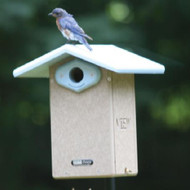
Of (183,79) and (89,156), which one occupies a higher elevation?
(183,79)

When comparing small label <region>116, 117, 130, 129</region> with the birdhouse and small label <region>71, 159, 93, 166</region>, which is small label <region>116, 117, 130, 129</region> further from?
small label <region>71, 159, 93, 166</region>

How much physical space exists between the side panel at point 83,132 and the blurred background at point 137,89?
306cm

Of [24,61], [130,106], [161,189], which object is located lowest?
[161,189]

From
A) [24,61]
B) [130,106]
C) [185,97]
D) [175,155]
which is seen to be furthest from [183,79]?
[130,106]

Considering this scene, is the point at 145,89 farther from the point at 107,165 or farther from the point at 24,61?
the point at 107,165

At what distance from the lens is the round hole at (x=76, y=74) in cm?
598

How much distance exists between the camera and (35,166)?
33.7 feet

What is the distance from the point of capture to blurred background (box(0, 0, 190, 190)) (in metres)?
9.31

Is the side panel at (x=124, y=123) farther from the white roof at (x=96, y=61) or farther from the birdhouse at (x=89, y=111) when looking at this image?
the white roof at (x=96, y=61)

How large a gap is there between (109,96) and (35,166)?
4560 mm

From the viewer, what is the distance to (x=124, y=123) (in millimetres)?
6020

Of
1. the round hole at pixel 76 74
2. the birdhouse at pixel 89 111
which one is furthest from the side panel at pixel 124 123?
the round hole at pixel 76 74

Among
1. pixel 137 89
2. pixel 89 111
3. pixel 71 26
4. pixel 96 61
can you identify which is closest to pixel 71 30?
pixel 71 26

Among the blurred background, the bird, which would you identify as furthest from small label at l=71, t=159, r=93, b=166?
the blurred background
